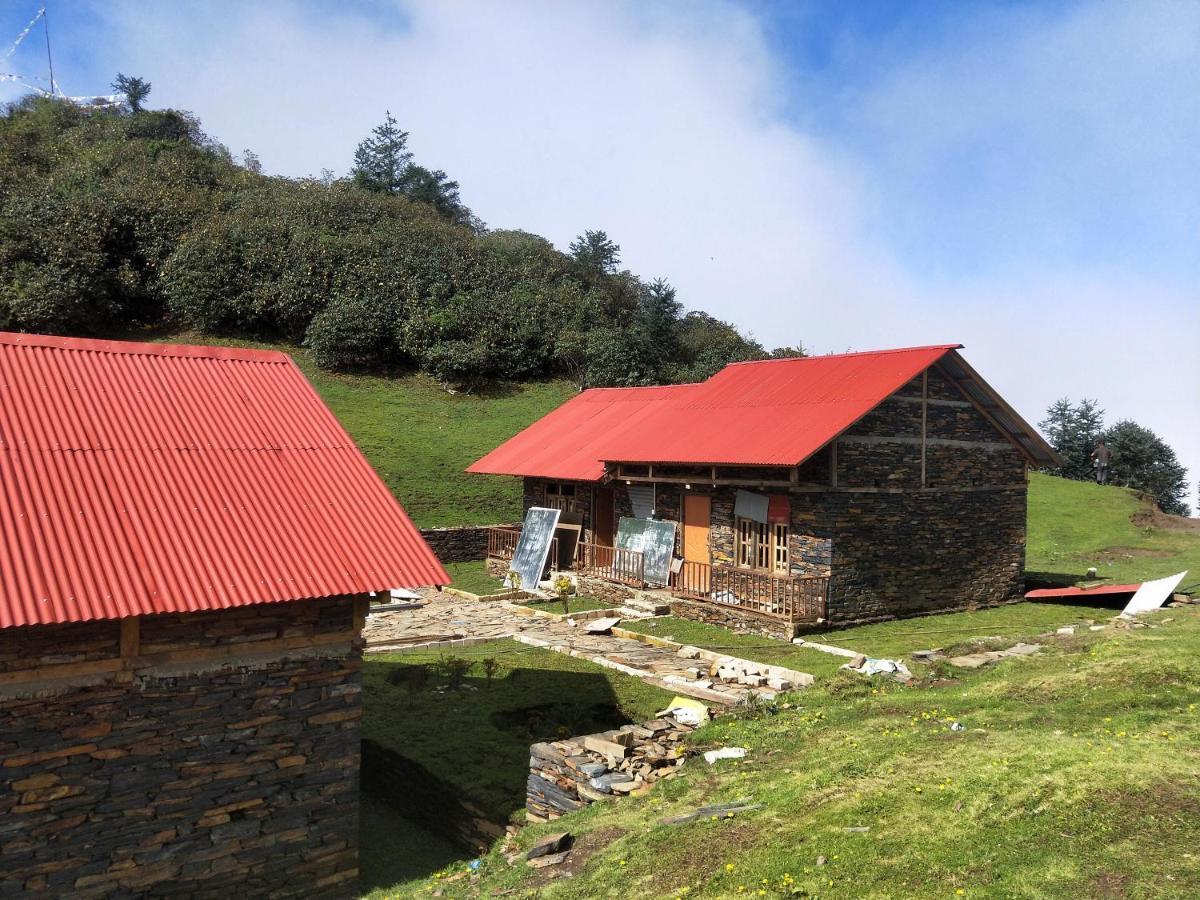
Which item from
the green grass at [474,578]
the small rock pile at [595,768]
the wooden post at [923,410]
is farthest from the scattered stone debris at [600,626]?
the small rock pile at [595,768]

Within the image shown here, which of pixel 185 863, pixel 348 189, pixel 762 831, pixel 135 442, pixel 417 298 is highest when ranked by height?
pixel 348 189

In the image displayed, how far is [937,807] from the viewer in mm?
7516

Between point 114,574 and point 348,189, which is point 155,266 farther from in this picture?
point 114,574

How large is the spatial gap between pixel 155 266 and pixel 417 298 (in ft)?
42.2

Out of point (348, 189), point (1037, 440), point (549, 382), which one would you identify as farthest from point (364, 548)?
point (348, 189)

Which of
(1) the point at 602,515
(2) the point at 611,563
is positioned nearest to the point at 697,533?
(2) the point at 611,563

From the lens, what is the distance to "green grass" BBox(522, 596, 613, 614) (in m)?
22.0

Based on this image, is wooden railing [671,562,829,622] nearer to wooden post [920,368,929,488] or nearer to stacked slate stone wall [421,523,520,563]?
wooden post [920,368,929,488]

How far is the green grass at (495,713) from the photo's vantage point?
11306mm

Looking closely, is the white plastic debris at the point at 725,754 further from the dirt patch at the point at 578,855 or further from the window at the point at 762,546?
the window at the point at 762,546

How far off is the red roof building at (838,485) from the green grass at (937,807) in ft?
25.3

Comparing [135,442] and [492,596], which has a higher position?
[135,442]

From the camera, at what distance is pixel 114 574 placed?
819 centimetres

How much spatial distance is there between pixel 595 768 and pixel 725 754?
1545 millimetres
